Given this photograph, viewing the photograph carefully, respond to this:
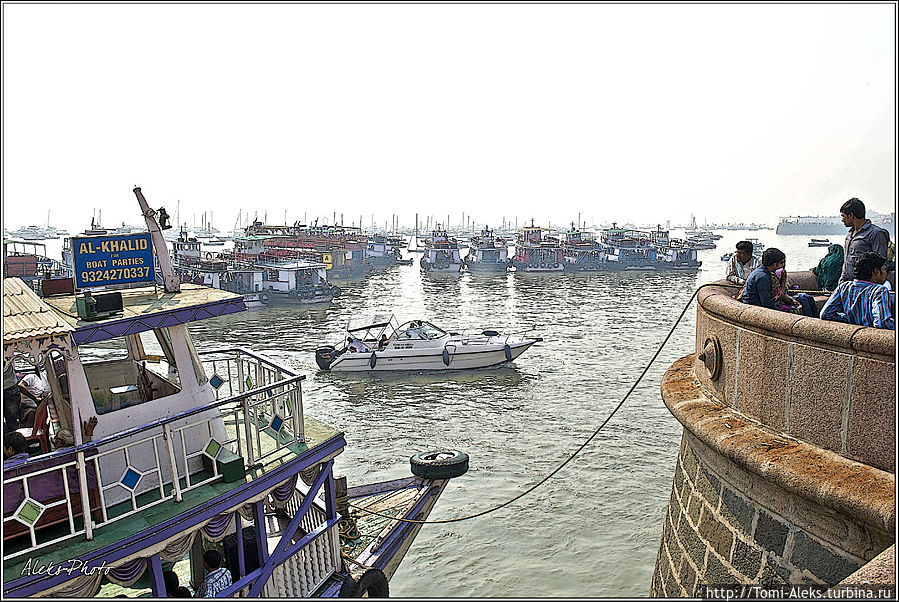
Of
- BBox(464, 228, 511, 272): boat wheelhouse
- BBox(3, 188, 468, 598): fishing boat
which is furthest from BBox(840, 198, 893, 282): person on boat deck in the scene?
BBox(464, 228, 511, 272): boat wheelhouse

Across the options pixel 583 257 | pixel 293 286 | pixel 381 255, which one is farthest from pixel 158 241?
pixel 381 255

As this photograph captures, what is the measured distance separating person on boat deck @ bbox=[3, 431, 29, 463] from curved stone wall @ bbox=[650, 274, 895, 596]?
546 centimetres

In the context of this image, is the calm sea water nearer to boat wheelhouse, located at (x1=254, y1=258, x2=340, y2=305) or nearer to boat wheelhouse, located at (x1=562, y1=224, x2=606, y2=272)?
boat wheelhouse, located at (x1=254, y1=258, x2=340, y2=305)

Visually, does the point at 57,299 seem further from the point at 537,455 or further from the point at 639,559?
the point at 537,455

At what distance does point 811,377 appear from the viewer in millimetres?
4578

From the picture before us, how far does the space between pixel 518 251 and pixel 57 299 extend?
6571cm

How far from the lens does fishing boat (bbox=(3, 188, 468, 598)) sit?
4.90 meters

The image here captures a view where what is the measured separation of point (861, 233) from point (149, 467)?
6.82m

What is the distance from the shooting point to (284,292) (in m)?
41.2

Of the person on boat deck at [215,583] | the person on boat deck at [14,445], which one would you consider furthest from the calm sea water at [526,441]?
the person on boat deck at [14,445]

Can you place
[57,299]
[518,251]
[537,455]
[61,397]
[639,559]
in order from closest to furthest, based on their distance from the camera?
[61,397] < [57,299] < [639,559] < [537,455] < [518,251]

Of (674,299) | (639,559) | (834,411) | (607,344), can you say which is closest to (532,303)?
(674,299)

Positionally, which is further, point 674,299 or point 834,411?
point 674,299

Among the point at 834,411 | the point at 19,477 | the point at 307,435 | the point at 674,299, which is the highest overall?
the point at 834,411
